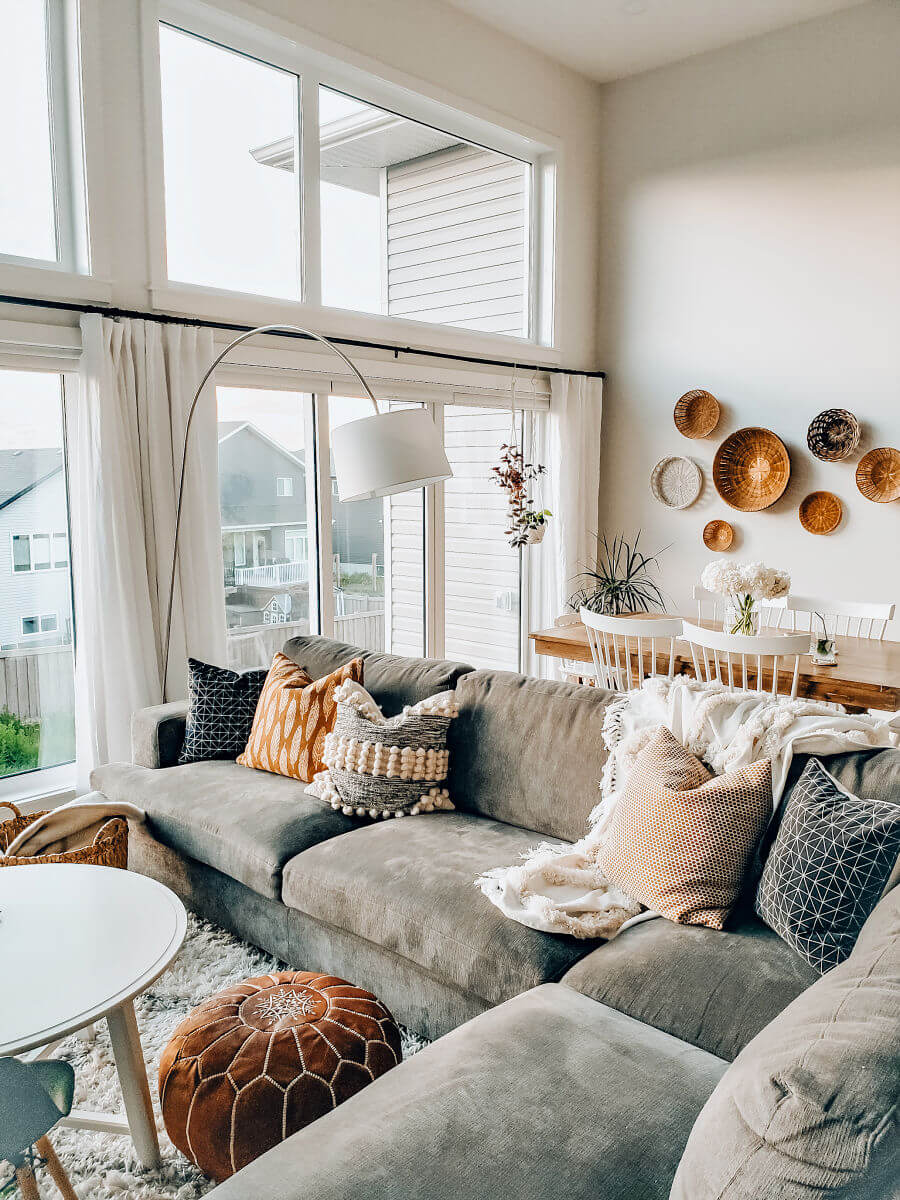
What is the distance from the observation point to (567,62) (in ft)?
16.7

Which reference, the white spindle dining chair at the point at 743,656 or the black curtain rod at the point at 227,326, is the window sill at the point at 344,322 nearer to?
the black curtain rod at the point at 227,326

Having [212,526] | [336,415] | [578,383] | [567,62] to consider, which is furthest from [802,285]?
[212,526]

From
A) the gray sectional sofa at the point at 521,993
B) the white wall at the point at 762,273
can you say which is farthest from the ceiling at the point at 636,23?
the gray sectional sofa at the point at 521,993

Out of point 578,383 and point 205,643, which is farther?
point 578,383

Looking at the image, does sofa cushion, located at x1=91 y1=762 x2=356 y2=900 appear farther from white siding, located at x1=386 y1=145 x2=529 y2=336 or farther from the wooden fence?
white siding, located at x1=386 y1=145 x2=529 y2=336

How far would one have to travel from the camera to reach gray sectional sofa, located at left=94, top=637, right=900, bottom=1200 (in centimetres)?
96

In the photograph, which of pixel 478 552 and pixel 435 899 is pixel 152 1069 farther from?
pixel 478 552

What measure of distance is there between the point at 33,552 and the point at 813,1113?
3166 mm

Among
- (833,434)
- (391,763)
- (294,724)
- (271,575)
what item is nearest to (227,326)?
(271,575)

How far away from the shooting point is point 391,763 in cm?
269

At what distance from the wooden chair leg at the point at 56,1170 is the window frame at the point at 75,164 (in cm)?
264

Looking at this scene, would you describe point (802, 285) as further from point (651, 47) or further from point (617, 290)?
point (651, 47)

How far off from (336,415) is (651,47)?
2721mm

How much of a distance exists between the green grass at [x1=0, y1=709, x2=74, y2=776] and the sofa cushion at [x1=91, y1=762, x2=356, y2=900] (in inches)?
19.5
